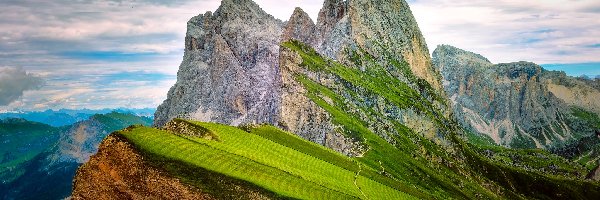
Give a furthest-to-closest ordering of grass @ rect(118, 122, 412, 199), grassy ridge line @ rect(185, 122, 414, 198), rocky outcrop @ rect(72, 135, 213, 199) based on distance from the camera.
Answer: grassy ridge line @ rect(185, 122, 414, 198) < grass @ rect(118, 122, 412, 199) < rocky outcrop @ rect(72, 135, 213, 199)

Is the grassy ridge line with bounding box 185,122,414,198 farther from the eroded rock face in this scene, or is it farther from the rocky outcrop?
the eroded rock face

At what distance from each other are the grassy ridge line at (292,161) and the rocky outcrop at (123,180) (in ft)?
66.1

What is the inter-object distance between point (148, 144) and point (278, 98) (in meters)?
130

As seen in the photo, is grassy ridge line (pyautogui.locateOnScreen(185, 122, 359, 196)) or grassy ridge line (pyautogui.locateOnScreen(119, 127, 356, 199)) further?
grassy ridge line (pyautogui.locateOnScreen(185, 122, 359, 196))

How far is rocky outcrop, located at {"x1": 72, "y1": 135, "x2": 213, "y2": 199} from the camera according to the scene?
44656 millimetres

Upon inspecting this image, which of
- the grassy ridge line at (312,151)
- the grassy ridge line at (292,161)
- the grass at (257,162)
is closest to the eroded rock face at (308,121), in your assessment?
the grassy ridge line at (312,151)

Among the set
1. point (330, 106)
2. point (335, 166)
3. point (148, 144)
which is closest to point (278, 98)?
point (330, 106)

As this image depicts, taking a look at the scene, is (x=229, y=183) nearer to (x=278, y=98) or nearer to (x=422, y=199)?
(x=422, y=199)

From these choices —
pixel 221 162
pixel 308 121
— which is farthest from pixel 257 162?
pixel 308 121

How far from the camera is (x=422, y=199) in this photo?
108 metres

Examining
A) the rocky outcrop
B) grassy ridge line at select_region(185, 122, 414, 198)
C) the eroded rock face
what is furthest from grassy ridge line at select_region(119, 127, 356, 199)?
the eroded rock face

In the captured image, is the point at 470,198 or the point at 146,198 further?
the point at 470,198

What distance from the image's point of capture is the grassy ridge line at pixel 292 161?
71.3 m

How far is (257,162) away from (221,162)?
9145 millimetres
